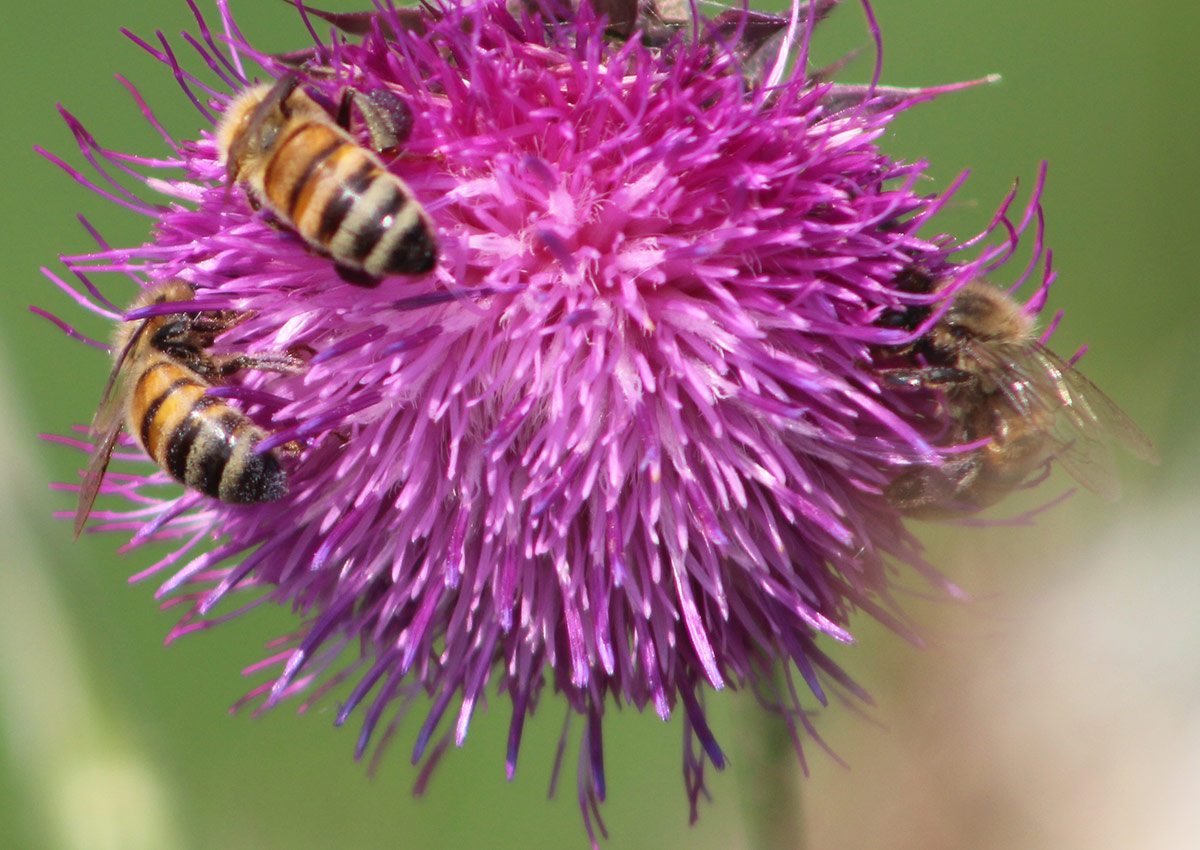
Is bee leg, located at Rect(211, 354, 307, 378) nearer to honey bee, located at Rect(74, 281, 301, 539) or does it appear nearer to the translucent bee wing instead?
honey bee, located at Rect(74, 281, 301, 539)

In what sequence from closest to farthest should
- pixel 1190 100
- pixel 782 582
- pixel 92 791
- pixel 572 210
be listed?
pixel 572 210, pixel 782 582, pixel 92 791, pixel 1190 100

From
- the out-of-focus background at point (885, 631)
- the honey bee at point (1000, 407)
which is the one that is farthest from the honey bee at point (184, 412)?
the honey bee at point (1000, 407)

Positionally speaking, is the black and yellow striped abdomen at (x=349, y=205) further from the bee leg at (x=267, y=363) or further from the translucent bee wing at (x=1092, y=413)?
the translucent bee wing at (x=1092, y=413)

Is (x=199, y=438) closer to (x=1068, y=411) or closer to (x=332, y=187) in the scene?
(x=332, y=187)

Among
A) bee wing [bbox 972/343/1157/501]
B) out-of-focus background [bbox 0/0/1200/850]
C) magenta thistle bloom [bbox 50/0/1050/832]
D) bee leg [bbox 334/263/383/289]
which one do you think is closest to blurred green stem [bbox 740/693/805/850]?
out-of-focus background [bbox 0/0/1200/850]

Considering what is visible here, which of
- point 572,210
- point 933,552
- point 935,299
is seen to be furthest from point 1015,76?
point 572,210

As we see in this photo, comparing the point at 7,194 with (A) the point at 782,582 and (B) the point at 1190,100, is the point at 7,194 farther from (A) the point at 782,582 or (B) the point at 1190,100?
(B) the point at 1190,100

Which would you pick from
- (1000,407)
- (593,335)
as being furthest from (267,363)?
(1000,407)
